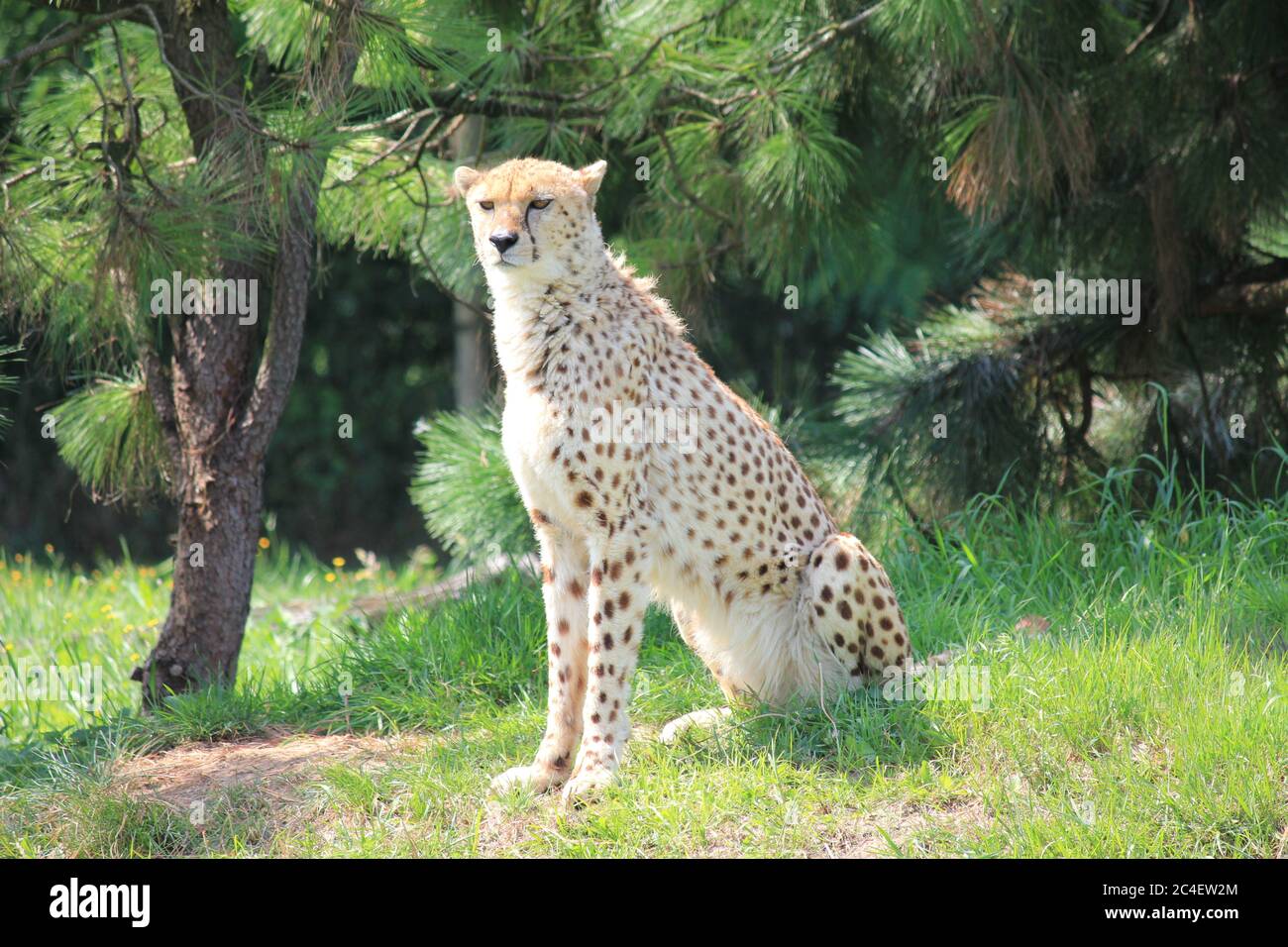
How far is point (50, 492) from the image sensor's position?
894cm

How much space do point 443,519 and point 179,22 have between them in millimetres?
1815

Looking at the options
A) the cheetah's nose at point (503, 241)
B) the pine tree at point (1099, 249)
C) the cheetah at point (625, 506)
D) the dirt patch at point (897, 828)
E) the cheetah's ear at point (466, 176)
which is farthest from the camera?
the pine tree at point (1099, 249)

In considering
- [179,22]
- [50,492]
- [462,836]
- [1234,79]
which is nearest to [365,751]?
[462,836]

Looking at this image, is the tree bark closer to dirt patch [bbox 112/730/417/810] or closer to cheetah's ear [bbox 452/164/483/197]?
dirt patch [bbox 112/730/417/810]

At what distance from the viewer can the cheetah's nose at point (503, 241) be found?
316 centimetres

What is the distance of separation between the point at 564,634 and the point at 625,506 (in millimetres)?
A: 364

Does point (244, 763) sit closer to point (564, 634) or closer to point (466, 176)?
point (564, 634)

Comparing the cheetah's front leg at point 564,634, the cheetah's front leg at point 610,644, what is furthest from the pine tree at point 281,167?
the cheetah's front leg at point 610,644

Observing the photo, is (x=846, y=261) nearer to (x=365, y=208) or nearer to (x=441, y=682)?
(x=365, y=208)

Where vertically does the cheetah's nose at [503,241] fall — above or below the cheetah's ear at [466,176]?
below

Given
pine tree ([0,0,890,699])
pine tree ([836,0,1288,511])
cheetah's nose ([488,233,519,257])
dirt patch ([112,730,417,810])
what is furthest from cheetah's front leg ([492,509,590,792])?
pine tree ([836,0,1288,511])

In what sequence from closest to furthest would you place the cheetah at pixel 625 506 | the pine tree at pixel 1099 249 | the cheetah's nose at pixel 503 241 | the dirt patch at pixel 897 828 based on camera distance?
the dirt patch at pixel 897 828 < the cheetah's nose at pixel 503 241 < the cheetah at pixel 625 506 < the pine tree at pixel 1099 249

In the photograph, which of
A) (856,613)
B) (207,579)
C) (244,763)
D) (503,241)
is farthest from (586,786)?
(207,579)

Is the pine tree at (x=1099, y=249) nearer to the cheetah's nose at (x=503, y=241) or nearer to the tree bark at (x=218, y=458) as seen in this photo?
the cheetah's nose at (x=503, y=241)
